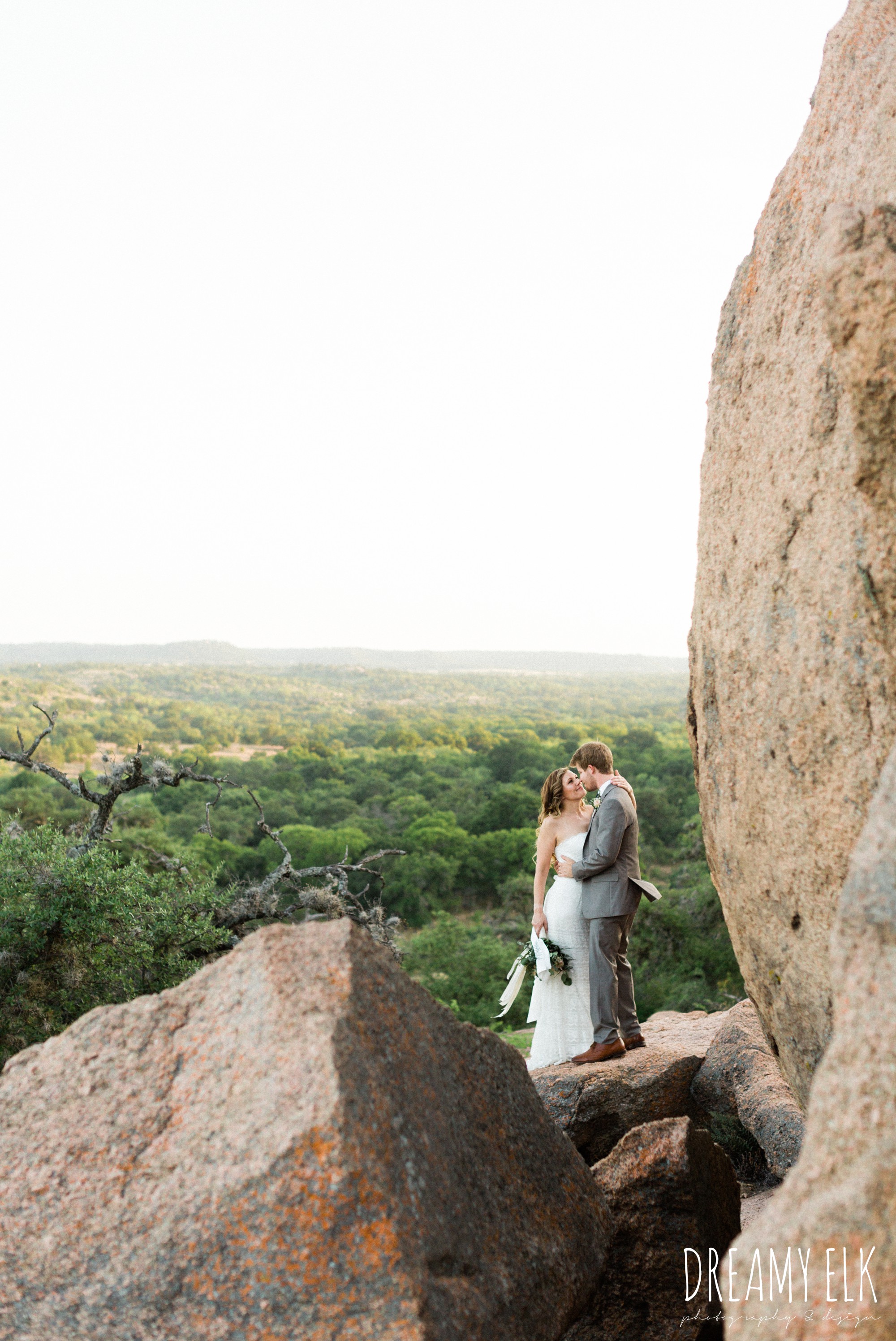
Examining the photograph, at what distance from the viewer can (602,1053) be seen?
6.77m

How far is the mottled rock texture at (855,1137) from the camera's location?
2211mm

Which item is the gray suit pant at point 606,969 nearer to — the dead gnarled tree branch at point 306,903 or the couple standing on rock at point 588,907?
the couple standing on rock at point 588,907

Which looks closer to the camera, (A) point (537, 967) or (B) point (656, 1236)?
(B) point (656, 1236)

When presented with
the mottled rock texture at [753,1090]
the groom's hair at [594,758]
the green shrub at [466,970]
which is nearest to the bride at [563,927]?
the groom's hair at [594,758]

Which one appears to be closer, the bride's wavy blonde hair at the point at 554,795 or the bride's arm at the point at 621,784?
the bride's arm at the point at 621,784

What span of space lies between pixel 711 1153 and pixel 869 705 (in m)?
2.59

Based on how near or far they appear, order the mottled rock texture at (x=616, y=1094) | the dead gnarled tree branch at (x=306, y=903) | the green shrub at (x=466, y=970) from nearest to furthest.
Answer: the mottled rock texture at (x=616, y=1094)
the dead gnarled tree branch at (x=306, y=903)
the green shrub at (x=466, y=970)

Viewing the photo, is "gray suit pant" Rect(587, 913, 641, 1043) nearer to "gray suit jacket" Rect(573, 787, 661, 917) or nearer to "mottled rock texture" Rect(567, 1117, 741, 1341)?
"gray suit jacket" Rect(573, 787, 661, 917)

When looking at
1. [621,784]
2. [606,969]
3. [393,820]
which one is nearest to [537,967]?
[606,969]

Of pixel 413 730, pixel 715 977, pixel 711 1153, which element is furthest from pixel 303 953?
pixel 413 730

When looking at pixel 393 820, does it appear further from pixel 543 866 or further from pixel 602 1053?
pixel 602 1053

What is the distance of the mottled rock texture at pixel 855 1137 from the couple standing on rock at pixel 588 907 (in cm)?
420

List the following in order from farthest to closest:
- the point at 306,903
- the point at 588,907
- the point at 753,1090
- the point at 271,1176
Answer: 1. the point at 306,903
2. the point at 588,907
3. the point at 753,1090
4. the point at 271,1176

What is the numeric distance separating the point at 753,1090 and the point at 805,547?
4.47m
